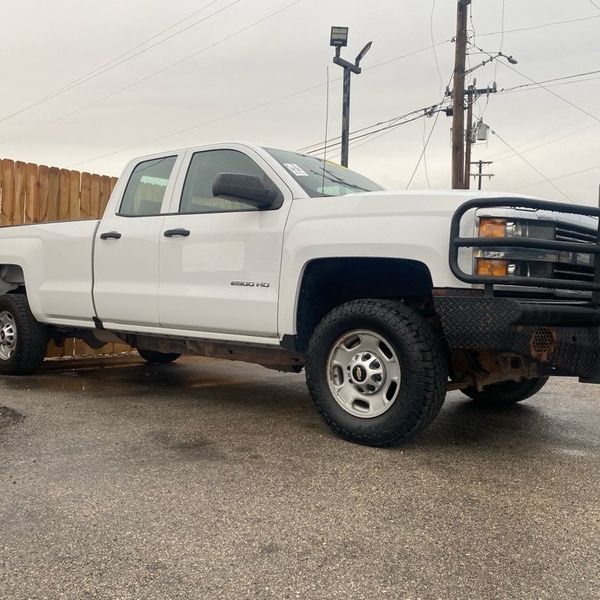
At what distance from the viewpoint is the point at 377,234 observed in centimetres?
388

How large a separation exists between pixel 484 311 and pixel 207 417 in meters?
2.26

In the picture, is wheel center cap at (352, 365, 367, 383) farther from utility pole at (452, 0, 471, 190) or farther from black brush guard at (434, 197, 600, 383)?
utility pole at (452, 0, 471, 190)

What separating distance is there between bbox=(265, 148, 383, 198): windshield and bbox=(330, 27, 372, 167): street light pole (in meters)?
6.93

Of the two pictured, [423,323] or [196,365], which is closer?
[423,323]

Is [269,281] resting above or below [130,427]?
above

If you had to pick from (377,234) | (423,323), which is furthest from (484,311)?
(377,234)

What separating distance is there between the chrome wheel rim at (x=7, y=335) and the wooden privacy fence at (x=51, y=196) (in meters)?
1.30

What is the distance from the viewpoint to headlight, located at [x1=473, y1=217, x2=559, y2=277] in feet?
11.7

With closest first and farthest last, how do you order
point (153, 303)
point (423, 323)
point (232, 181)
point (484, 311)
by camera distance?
point (484, 311)
point (423, 323)
point (232, 181)
point (153, 303)

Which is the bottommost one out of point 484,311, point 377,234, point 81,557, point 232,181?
point 81,557

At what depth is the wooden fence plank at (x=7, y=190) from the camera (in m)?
7.69

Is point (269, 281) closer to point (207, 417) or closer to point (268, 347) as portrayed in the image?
point (268, 347)

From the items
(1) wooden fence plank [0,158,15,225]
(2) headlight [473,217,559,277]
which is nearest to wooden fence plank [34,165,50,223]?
(1) wooden fence plank [0,158,15,225]

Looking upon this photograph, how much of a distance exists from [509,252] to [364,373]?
113cm
